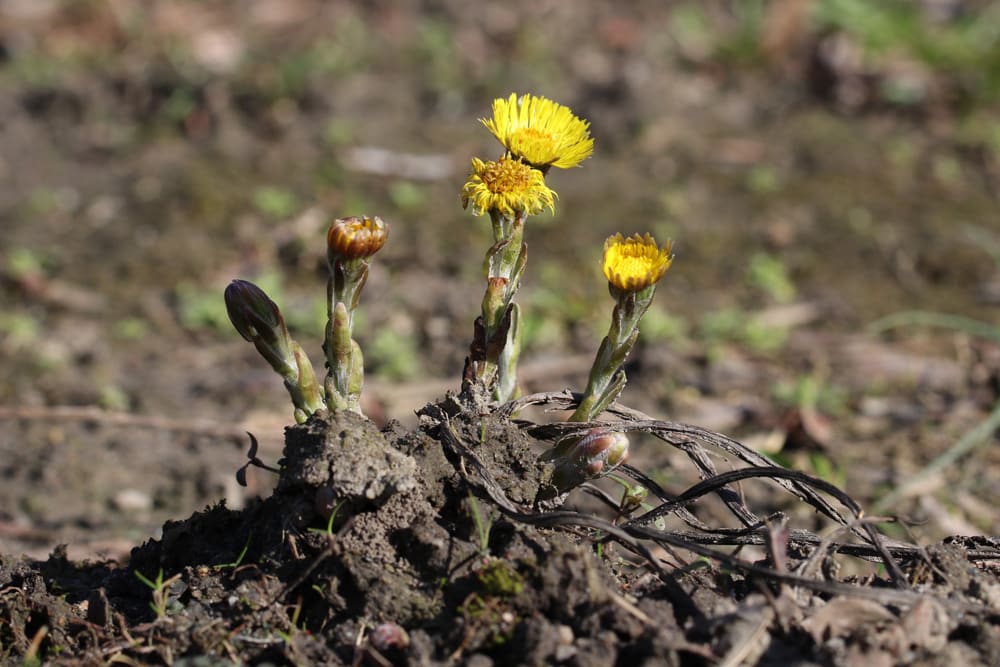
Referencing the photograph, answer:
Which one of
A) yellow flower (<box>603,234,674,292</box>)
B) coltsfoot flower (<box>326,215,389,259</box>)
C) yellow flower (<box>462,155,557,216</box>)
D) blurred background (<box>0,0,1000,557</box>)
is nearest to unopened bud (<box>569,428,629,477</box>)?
yellow flower (<box>603,234,674,292</box>)

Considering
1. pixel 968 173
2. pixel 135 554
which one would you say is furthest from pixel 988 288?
pixel 135 554

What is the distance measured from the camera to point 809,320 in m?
4.31

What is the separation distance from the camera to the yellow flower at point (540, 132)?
6.51 feet

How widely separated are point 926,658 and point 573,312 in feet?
8.94

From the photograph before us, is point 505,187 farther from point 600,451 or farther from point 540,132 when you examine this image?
point 600,451

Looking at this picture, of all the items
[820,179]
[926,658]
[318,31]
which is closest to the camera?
[926,658]

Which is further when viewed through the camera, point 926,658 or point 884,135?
Answer: point 884,135

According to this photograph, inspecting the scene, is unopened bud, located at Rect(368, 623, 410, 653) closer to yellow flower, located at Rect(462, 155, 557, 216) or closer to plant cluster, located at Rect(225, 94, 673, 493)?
plant cluster, located at Rect(225, 94, 673, 493)

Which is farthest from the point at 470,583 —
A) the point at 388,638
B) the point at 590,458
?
the point at 590,458

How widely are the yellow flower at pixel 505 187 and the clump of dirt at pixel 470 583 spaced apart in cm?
45

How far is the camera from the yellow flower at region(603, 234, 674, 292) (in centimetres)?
192

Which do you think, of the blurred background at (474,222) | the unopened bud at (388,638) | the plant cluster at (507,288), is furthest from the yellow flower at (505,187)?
the blurred background at (474,222)

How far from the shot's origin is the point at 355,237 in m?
1.93

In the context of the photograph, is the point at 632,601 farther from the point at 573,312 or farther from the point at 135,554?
the point at 573,312
